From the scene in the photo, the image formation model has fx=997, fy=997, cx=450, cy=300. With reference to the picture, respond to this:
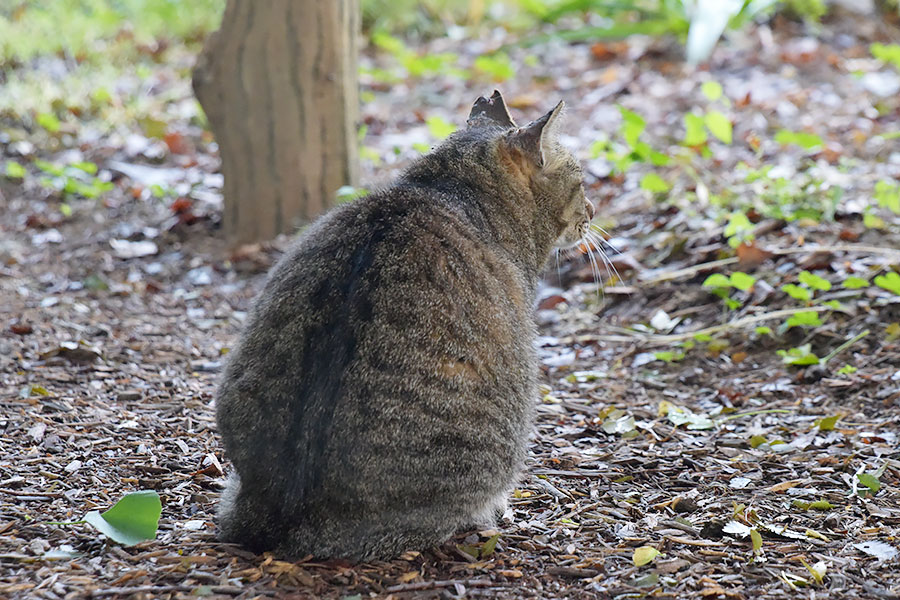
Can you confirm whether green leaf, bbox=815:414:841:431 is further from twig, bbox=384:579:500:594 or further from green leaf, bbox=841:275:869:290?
twig, bbox=384:579:500:594

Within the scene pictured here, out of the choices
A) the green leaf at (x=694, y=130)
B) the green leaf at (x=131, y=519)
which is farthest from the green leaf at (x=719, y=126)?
the green leaf at (x=131, y=519)

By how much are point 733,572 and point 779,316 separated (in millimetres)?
2094

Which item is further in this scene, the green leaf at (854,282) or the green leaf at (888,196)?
the green leaf at (888,196)

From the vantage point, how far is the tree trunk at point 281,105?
5676 millimetres

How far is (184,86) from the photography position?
9195 mm

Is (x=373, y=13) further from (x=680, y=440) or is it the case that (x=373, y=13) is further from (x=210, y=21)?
(x=680, y=440)

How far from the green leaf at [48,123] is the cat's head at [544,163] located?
520 centimetres

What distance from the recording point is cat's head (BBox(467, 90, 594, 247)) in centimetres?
334

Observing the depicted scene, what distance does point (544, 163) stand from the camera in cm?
343

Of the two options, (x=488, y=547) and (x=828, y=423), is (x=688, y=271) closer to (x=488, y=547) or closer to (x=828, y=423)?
(x=828, y=423)

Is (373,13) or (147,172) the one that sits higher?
(373,13)

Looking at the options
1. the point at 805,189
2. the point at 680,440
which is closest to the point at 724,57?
the point at 805,189

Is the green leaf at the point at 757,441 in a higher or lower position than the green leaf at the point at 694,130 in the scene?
lower

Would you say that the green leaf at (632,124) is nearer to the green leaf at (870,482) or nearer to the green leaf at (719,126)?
the green leaf at (719,126)
